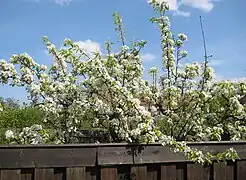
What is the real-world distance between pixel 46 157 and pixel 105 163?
431 mm

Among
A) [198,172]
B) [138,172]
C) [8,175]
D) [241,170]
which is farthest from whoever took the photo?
[241,170]

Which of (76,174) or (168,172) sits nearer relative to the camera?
(76,174)

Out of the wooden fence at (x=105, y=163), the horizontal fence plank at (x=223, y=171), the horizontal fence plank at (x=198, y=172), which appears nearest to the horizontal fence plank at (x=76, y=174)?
the wooden fence at (x=105, y=163)

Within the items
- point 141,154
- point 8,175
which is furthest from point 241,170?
point 8,175

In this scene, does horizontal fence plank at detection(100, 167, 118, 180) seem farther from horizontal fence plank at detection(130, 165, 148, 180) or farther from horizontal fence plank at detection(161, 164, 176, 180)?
horizontal fence plank at detection(161, 164, 176, 180)

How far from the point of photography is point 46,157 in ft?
9.68

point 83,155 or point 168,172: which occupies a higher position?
point 83,155

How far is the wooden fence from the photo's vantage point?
2.92 m

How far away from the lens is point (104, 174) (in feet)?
10.0

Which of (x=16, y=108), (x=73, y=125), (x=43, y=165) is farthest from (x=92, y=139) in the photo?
(x=16, y=108)

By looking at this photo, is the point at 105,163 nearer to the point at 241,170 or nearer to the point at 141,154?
the point at 141,154

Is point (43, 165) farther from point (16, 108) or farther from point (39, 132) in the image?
point (16, 108)

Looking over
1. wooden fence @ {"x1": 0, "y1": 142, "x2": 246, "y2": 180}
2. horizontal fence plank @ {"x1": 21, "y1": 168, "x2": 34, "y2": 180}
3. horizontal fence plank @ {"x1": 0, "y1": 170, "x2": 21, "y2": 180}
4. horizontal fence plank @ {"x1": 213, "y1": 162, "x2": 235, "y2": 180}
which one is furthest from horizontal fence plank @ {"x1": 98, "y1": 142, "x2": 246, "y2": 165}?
horizontal fence plank @ {"x1": 0, "y1": 170, "x2": 21, "y2": 180}

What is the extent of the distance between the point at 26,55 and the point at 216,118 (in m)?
1.83
